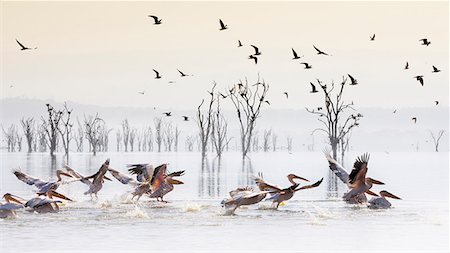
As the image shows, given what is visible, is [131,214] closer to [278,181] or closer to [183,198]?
[183,198]

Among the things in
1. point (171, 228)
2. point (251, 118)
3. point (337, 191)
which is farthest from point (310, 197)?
point (251, 118)

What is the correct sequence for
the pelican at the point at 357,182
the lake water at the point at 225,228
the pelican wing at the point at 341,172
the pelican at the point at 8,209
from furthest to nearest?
the pelican wing at the point at 341,172, the pelican at the point at 357,182, the pelican at the point at 8,209, the lake water at the point at 225,228

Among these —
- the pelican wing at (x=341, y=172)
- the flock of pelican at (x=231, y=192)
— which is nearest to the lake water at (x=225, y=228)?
the flock of pelican at (x=231, y=192)

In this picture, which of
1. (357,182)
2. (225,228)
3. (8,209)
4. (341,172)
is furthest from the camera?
(341,172)

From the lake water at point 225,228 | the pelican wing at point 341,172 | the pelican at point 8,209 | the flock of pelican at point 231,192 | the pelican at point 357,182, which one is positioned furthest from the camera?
the pelican wing at point 341,172

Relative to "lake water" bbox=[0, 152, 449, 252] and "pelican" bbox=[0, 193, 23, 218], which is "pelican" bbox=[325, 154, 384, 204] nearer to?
"lake water" bbox=[0, 152, 449, 252]

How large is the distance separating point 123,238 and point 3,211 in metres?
2.95

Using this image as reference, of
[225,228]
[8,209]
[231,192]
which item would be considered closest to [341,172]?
[231,192]

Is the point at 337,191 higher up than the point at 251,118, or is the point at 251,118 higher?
the point at 251,118

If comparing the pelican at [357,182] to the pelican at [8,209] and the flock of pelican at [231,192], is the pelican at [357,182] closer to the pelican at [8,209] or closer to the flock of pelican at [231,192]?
the flock of pelican at [231,192]

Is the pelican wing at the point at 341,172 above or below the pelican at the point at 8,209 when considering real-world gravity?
above

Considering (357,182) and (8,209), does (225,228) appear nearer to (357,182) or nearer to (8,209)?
(8,209)

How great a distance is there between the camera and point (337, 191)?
71.2 feet

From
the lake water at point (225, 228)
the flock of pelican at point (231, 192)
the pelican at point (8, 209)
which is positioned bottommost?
the lake water at point (225, 228)
